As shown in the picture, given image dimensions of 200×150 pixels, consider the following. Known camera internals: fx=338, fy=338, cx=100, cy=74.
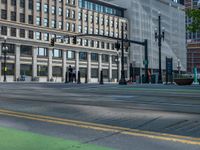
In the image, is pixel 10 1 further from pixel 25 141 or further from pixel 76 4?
pixel 25 141

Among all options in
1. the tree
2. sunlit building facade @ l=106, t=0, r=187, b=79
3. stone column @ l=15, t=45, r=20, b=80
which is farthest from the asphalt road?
sunlit building facade @ l=106, t=0, r=187, b=79

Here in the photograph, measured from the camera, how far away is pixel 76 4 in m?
90.2

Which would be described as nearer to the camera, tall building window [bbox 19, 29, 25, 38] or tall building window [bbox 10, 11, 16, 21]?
tall building window [bbox 10, 11, 16, 21]

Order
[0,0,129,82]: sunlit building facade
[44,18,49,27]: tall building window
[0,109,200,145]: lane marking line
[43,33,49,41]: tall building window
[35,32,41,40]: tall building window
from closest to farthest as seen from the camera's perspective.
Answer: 1. [0,109,200,145]: lane marking line
2. [0,0,129,82]: sunlit building facade
3. [35,32,41,40]: tall building window
4. [43,33,49,41]: tall building window
5. [44,18,49,27]: tall building window

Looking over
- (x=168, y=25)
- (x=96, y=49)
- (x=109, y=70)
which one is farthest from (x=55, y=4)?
(x=168, y=25)

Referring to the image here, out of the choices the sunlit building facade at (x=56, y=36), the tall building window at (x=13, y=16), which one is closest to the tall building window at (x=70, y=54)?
the sunlit building facade at (x=56, y=36)

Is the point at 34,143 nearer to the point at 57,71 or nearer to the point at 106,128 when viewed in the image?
the point at 106,128

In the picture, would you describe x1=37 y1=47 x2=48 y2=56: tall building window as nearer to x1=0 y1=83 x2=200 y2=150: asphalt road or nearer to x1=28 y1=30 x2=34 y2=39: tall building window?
x1=28 y1=30 x2=34 y2=39: tall building window

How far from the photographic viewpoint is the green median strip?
4.62 m

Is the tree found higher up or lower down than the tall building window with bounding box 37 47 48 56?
lower down

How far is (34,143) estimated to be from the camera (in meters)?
4.89

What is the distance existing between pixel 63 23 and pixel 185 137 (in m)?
82.9

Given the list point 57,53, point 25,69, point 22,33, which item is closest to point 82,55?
point 57,53

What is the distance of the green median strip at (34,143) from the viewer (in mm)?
4624
